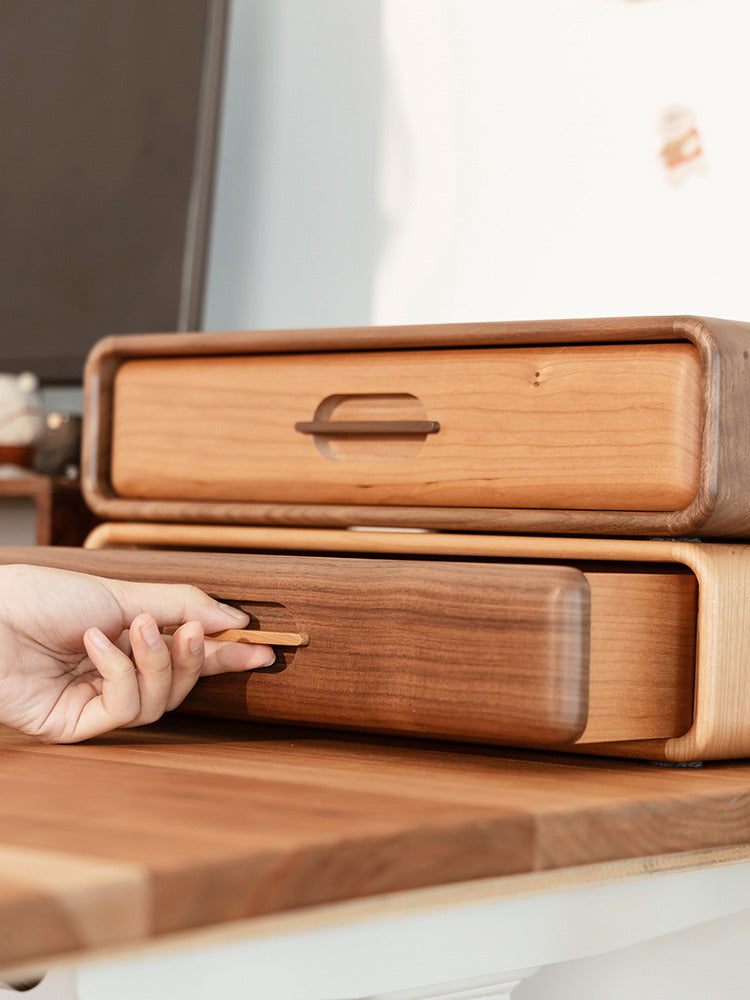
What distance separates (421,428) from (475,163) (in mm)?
732

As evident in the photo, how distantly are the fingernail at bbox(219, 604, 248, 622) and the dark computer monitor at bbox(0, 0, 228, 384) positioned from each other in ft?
2.82

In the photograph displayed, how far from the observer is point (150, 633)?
74cm

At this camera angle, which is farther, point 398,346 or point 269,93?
point 269,93

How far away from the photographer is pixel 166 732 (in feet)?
2.75

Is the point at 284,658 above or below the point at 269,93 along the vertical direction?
below

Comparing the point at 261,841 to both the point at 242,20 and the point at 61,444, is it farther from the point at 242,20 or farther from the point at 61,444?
the point at 242,20

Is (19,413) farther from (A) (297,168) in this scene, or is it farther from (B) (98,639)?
(B) (98,639)

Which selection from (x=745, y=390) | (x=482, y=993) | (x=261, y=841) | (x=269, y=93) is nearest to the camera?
(x=261, y=841)

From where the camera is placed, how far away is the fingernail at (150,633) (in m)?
0.74

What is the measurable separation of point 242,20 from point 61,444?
0.62m

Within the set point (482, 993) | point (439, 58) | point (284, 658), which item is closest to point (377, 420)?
point (284, 658)

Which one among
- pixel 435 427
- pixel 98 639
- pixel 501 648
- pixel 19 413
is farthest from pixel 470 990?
pixel 19 413

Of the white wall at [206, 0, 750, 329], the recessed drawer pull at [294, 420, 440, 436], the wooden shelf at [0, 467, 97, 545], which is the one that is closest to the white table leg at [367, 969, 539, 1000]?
the recessed drawer pull at [294, 420, 440, 436]

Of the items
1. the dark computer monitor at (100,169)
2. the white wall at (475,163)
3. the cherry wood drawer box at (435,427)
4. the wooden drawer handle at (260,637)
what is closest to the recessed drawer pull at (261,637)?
the wooden drawer handle at (260,637)
